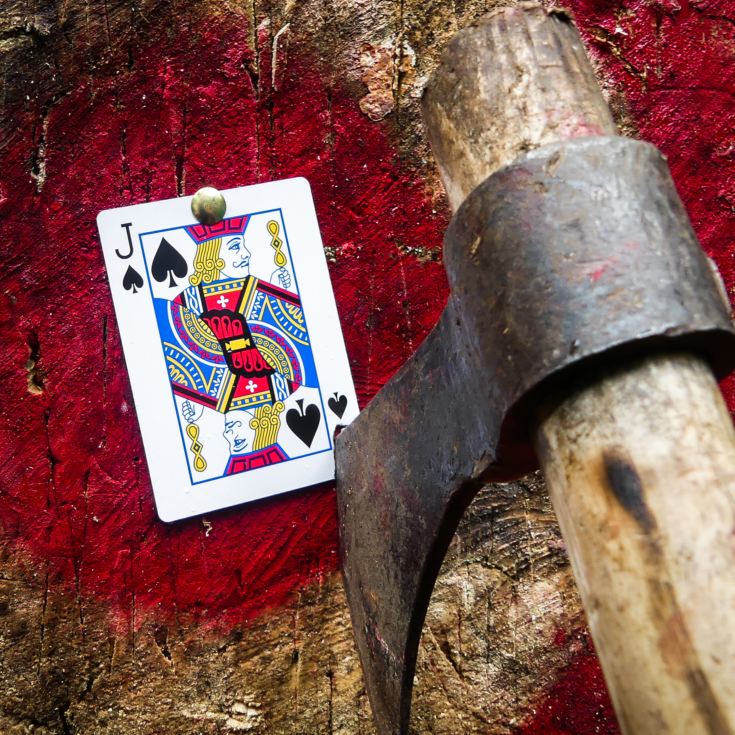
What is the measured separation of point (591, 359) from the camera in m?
0.79

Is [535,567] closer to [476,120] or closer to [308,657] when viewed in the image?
[308,657]

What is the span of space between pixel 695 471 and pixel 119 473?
3.31 ft

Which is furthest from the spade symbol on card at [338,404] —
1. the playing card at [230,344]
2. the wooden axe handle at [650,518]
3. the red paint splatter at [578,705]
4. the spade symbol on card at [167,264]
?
the wooden axe handle at [650,518]

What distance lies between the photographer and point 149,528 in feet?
4.75

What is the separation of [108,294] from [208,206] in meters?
0.24

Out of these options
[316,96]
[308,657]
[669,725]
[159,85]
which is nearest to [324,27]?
[316,96]

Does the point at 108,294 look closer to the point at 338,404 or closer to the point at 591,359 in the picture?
the point at 338,404

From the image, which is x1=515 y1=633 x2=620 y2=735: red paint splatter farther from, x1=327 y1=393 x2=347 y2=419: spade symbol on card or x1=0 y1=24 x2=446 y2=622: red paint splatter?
x1=327 y1=393 x2=347 y2=419: spade symbol on card

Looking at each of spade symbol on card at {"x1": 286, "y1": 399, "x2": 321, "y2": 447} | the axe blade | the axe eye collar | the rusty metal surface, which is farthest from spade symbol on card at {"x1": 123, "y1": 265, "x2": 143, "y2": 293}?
the axe eye collar

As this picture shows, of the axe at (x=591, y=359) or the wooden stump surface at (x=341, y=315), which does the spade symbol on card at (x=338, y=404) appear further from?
the axe at (x=591, y=359)

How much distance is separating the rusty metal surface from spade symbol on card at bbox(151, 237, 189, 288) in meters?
0.58

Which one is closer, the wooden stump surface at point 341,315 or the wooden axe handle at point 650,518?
the wooden axe handle at point 650,518

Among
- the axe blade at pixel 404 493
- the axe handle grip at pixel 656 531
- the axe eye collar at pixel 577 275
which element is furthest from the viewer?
the axe blade at pixel 404 493

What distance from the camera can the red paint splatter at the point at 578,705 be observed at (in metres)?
1.46
